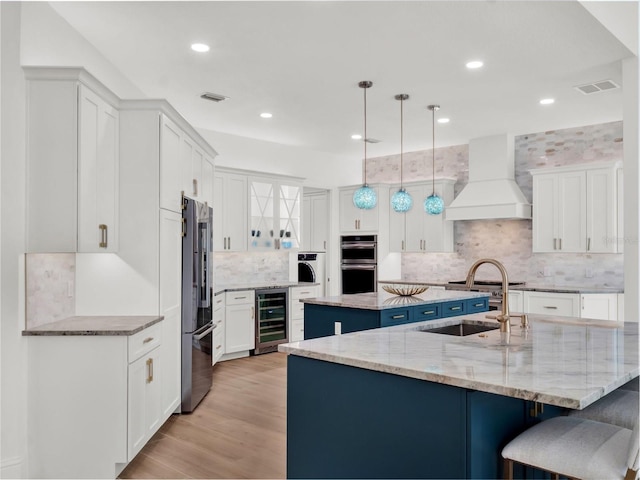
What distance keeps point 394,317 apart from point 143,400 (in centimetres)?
198

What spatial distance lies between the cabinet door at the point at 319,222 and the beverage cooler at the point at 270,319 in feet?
6.18

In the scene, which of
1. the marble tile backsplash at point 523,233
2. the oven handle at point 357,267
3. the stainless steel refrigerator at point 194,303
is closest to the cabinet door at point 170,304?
the stainless steel refrigerator at point 194,303

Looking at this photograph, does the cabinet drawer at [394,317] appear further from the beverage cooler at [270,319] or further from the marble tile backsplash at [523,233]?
the marble tile backsplash at [523,233]

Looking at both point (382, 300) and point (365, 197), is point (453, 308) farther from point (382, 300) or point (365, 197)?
point (365, 197)

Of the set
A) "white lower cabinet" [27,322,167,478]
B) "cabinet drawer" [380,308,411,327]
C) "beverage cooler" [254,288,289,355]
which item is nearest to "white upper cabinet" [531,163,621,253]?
"cabinet drawer" [380,308,411,327]

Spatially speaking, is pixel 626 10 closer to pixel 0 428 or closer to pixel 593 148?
pixel 593 148

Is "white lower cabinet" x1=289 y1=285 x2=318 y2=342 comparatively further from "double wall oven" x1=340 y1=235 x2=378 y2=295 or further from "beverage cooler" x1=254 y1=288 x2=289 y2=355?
"double wall oven" x1=340 y1=235 x2=378 y2=295

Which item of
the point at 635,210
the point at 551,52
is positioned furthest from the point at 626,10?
the point at 635,210

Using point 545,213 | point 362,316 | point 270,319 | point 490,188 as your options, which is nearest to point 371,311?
point 362,316

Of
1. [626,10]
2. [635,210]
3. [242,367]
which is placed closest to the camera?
[626,10]

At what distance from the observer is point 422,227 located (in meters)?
7.57

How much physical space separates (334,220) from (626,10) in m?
5.28

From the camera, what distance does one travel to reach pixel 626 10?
371 centimetres

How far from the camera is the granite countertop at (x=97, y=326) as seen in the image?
2977mm
